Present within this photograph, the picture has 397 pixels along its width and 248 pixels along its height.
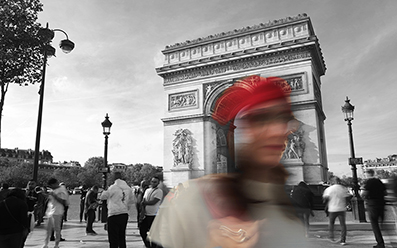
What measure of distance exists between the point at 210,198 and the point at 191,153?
1971 centimetres

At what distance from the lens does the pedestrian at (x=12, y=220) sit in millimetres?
4352

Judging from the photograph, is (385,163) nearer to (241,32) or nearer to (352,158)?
(241,32)

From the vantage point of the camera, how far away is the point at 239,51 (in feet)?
66.8

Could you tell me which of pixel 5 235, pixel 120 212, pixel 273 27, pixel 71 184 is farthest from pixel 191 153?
pixel 71 184

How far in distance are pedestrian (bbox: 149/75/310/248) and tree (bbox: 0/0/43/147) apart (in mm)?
12443

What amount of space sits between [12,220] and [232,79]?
1743cm

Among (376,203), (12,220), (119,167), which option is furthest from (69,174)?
(376,203)

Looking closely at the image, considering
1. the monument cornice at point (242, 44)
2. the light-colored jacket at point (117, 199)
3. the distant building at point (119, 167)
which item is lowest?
the light-colored jacket at point (117, 199)

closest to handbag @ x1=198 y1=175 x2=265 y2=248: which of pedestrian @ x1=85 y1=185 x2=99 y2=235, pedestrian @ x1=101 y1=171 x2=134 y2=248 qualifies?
pedestrian @ x1=101 y1=171 x2=134 y2=248

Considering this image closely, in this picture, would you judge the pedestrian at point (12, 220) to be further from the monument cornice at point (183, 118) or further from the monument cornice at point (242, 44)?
the monument cornice at point (242, 44)

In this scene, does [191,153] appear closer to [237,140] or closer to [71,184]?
[237,140]

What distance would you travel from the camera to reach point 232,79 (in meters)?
20.5

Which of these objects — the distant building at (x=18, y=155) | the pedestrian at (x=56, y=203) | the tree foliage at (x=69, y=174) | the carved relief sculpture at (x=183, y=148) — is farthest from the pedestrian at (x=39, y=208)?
the distant building at (x=18, y=155)

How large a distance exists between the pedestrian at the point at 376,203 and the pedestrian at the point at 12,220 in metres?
6.47
